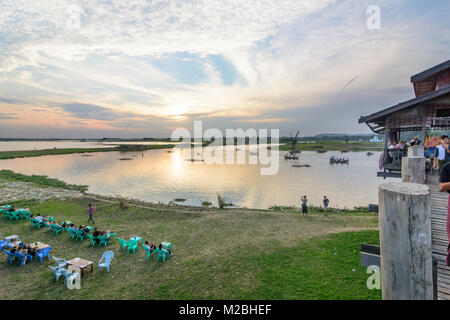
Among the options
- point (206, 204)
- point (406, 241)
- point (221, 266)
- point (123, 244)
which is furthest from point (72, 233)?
point (406, 241)

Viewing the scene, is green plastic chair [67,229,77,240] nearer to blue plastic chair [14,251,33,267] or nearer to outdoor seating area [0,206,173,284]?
outdoor seating area [0,206,173,284]

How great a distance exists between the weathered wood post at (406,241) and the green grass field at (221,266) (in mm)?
6116

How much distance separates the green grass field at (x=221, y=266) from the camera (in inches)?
301

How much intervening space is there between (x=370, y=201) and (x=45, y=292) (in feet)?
106

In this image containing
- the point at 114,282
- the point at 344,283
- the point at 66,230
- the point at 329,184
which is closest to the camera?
the point at 344,283

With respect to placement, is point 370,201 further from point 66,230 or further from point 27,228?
point 27,228

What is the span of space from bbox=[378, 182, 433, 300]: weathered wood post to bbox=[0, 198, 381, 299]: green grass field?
612 cm

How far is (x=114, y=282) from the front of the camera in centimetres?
892

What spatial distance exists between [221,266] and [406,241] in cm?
884

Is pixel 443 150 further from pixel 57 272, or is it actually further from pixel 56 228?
pixel 56 228

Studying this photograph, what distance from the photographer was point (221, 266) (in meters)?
9.55

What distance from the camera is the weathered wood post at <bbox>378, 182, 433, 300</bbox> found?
1.81m
